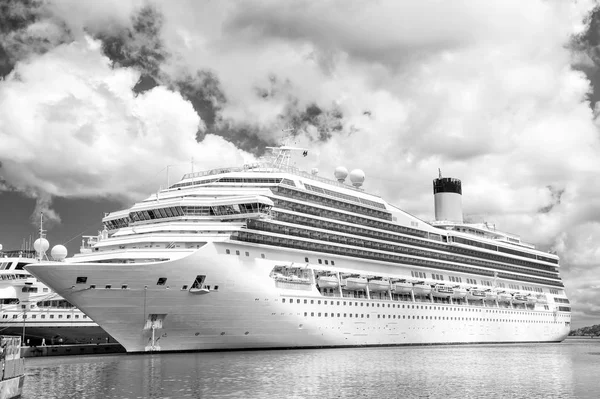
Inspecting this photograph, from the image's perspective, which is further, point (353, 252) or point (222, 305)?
point (353, 252)

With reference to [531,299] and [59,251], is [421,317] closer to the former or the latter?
[531,299]

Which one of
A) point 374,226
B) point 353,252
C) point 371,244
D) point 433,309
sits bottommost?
point 433,309

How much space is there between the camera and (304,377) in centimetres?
2970

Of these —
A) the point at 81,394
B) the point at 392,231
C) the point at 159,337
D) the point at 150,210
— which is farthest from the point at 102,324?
the point at 392,231

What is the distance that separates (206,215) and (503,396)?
89.1 ft

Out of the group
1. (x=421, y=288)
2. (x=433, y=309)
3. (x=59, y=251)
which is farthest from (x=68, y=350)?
(x=433, y=309)

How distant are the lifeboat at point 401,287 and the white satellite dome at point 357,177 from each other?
35.9 feet

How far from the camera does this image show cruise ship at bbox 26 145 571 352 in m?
39.4

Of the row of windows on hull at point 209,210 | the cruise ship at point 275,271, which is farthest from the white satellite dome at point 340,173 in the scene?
the row of windows on hull at point 209,210

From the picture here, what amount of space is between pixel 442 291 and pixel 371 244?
11.8 meters

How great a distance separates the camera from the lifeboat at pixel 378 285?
5481cm

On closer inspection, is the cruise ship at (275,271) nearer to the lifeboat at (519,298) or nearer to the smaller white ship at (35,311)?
the lifeboat at (519,298)

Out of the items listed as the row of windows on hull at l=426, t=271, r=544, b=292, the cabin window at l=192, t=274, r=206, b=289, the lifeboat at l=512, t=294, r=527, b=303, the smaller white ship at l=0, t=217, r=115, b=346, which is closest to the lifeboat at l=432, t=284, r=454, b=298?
the row of windows on hull at l=426, t=271, r=544, b=292

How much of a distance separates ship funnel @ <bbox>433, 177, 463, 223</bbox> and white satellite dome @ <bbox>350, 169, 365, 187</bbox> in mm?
22271
